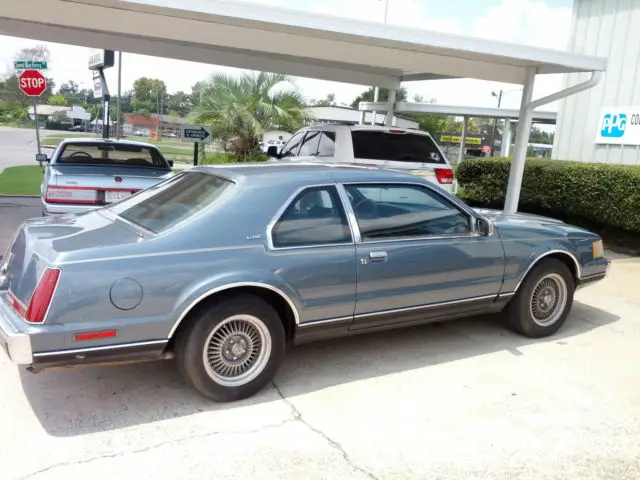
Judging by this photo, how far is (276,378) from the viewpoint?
14.2 ft

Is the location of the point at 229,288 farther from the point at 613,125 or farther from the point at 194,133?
the point at 613,125

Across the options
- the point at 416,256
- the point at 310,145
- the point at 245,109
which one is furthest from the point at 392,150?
the point at 245,109

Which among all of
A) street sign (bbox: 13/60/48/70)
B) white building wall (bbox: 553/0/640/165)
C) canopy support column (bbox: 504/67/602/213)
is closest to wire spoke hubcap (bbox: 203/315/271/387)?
canopy support column (bbox: 504/67/602/213)

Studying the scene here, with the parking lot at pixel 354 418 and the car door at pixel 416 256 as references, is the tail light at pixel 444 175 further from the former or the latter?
the parking lot at pixel 354 418

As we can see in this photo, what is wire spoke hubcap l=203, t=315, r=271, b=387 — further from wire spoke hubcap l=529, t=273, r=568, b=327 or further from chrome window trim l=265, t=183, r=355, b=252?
wire spoke hubcap l=529, t=273, r=568, b=327

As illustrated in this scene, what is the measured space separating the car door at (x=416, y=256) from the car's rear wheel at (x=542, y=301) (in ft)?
1.33

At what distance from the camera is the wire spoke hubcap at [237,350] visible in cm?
376

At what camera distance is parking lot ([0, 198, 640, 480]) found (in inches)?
127

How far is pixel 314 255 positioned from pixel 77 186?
441cm

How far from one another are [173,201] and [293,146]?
23.6ft

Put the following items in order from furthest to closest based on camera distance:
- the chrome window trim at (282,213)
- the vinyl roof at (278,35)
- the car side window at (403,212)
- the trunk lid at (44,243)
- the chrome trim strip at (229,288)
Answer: the vinyl roof at (278,35) < the car side window at (403,212) < the chrome window trim at (282,213) < the chrome trim strip at (229,288) < the trunk lid at (44,243)

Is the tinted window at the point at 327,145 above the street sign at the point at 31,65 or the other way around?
the other way around

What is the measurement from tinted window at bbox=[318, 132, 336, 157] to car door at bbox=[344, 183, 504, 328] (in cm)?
509

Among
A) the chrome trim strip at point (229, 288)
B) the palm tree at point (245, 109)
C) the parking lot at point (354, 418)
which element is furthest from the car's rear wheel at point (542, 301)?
the palm tree at point (245, 109)
